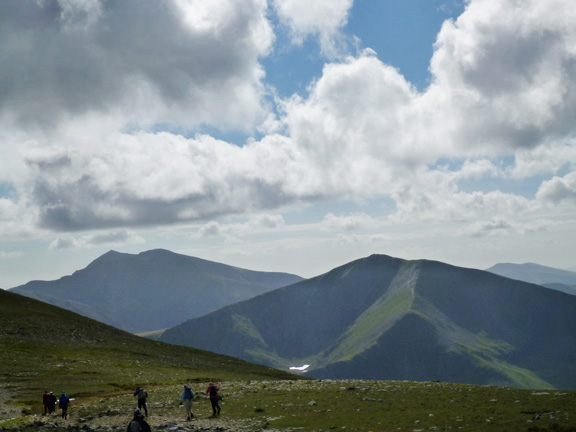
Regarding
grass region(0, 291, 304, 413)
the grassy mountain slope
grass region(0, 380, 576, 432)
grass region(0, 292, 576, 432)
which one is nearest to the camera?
grass region(0, 380, 576, 432)

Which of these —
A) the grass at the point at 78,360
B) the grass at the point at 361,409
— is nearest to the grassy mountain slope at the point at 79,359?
the grass at the point at 78,360

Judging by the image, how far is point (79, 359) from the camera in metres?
83.0

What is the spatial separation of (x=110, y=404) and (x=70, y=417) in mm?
4816

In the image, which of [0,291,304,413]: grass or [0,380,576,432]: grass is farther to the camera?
[0,291,304,413]: grass

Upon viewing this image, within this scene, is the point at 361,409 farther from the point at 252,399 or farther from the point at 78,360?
the point at 78,360

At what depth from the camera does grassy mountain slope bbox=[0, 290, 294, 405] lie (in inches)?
2564

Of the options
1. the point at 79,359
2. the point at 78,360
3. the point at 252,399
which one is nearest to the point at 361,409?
the point at 252,399

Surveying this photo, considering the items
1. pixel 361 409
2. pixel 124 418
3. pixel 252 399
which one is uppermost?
pixel 361 409

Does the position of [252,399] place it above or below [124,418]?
above

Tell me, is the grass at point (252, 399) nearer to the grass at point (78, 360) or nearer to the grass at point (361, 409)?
the grass at point (361, 409)

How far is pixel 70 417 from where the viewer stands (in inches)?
1738

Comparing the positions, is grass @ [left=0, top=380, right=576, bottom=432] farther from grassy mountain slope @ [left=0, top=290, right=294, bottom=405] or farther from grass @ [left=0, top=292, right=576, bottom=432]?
grassy mountain slope @ [left=0, top=290, right=294, bottom=405]

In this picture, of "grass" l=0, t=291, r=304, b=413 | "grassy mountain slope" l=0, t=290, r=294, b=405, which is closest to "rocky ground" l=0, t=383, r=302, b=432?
"grass" l=0, t=291, r=304, b=413

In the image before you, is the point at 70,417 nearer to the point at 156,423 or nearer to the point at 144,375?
the point at 156,423
